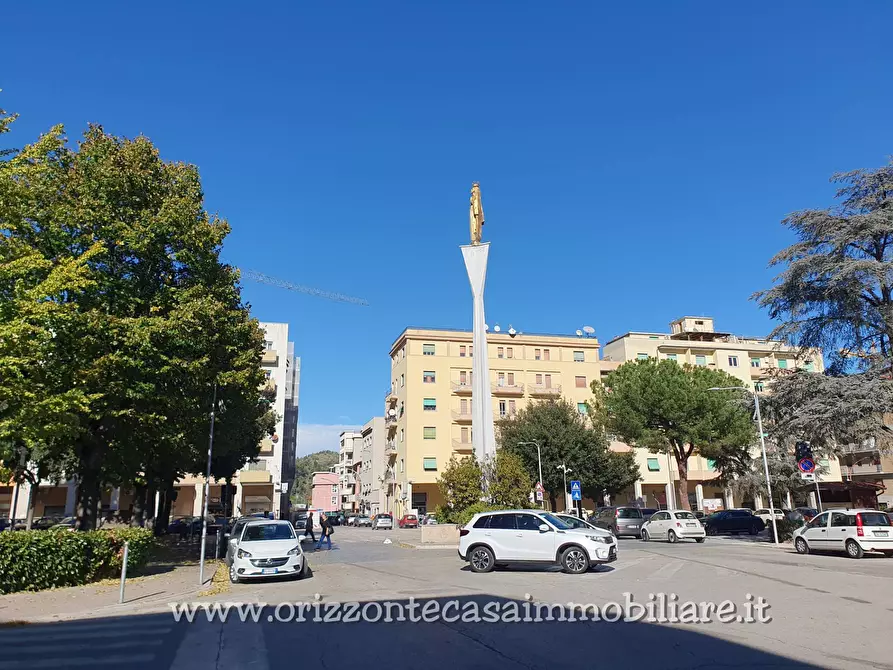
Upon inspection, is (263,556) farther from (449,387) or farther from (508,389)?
(508,389)

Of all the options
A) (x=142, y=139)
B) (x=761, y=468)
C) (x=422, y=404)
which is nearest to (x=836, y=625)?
(x=142, y=139)

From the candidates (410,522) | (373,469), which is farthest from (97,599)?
(373,469)

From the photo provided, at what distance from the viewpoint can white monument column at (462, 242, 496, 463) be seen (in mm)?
32781

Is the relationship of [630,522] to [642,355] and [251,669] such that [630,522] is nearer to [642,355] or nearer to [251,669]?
[251,669]

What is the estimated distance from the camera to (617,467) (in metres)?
52.8

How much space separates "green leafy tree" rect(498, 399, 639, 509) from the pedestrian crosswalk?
4183cm

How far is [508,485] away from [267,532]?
48.4ft

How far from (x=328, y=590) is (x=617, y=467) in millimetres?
43288

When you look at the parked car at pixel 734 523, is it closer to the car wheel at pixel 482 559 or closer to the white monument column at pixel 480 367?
the white monument column at pixel 480 367

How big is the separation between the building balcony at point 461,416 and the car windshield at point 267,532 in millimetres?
46004

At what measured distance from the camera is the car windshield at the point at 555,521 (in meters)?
16.3

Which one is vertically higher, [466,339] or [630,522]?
[466,339]

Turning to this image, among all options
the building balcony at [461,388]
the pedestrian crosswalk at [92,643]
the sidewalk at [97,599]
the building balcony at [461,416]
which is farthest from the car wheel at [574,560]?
the building balcony at [461,388]

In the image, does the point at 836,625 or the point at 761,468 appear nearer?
the point at 836,625
